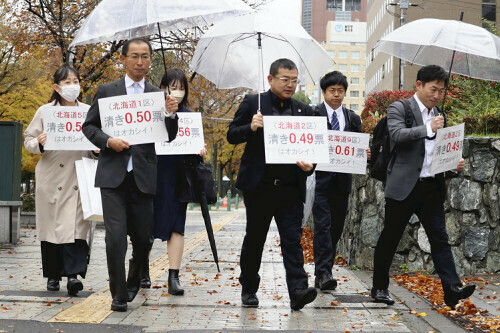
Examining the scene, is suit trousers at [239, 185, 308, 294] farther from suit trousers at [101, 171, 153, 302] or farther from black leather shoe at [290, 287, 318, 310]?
suit trousers at [101, 171, 153, 302]

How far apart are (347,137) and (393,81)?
66659 millimetres

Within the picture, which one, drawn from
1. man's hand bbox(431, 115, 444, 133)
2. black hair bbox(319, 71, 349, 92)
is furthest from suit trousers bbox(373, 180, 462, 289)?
black hair bbox(319, 71, 349, 92)

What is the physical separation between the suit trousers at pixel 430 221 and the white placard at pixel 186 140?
Answer: 210 centimetres

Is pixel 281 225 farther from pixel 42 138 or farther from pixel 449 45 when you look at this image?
Result: pixel 42 138

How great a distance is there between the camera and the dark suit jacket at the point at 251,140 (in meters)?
6.58

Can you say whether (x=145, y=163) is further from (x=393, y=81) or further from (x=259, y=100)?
(x=393, y=81)

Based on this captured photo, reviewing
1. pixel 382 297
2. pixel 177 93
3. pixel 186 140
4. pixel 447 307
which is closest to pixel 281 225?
pixel 382 297

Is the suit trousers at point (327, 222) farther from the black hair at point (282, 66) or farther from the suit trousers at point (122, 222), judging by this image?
the suit trousers at point (122, 222)

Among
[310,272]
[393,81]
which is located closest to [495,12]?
[393,81]

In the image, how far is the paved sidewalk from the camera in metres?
5.81

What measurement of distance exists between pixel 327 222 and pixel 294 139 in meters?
1.66

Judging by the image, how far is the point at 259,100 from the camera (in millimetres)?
6652

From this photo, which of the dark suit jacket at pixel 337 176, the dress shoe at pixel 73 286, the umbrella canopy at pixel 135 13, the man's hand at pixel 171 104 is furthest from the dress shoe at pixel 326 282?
the umbrella canopy at pixel 135 13

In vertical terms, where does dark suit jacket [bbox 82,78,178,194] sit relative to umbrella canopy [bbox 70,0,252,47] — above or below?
below
